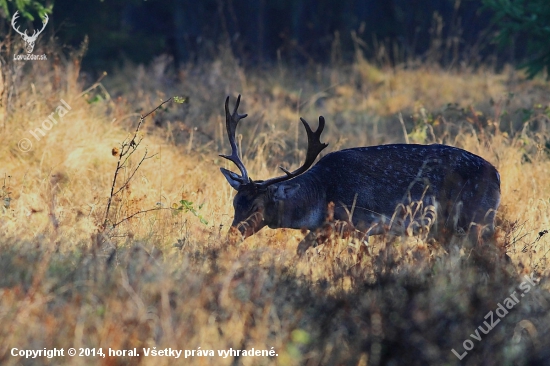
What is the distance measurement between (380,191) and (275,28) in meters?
17.1

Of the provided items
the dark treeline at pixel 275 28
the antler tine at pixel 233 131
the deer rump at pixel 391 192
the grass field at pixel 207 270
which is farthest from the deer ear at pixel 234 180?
the dark treeline at pixel 275 28

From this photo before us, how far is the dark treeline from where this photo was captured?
18688 millimetres

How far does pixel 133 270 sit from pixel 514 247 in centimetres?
351

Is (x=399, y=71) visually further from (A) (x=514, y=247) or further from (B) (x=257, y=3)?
(A) (x=514, y=247)

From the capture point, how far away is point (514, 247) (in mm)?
7086

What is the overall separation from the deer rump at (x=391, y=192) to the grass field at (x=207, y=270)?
269 millimetres

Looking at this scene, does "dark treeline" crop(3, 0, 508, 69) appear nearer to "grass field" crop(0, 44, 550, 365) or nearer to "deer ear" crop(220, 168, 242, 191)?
"grass field" crop(0, 44, 550, 365)

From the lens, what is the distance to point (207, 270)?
5660mm

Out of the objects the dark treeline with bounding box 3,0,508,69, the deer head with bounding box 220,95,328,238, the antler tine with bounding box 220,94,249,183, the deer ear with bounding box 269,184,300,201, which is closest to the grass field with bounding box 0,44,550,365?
the deer head with bounding box 220,95,328,238

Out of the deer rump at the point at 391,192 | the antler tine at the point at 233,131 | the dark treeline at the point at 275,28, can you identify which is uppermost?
the antler tine at the point at 233,131

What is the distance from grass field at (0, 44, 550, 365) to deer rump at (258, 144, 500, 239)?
0.88 ft

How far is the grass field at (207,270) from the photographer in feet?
15.0

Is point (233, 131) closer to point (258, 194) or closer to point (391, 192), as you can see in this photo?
point (258, 194)

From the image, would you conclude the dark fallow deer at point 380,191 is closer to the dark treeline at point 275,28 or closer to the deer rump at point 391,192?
the deer rump at point 391,192
